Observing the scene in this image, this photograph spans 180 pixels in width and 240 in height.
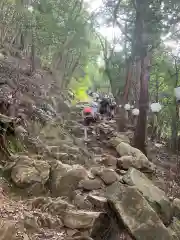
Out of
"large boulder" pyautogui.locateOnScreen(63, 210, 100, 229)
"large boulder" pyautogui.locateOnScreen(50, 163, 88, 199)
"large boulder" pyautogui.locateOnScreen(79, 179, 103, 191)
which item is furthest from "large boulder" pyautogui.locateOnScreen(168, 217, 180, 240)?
"large boulder" pyautogui.locateOnScreen(50, 163, 88, 199)

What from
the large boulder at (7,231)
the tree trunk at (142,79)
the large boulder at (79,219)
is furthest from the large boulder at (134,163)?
the large boulder at (7,231)

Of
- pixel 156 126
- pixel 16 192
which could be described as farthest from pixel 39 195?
pixel 156 126

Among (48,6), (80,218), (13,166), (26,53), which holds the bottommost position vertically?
(80,218)

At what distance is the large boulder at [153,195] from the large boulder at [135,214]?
0.72 meters

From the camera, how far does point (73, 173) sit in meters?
7.49

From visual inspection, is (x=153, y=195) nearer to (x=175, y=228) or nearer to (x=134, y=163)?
(x=175, y=228)

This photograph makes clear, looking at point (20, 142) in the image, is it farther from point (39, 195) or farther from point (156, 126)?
point (156, 126)

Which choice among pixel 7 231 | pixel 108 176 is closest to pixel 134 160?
pixel 108 176

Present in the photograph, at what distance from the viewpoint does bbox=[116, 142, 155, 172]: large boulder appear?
949 cm

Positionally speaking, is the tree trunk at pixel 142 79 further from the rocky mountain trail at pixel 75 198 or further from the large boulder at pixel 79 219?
the large boulder at pixel 79 219

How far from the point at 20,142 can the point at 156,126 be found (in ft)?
33.4

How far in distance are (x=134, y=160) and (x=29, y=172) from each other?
3.90 metres

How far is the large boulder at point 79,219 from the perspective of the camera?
226 inches

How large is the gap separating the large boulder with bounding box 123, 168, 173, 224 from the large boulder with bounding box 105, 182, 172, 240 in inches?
28.3
